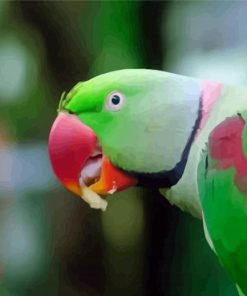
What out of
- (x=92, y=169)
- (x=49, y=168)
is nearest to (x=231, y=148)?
(x=92, y=169)

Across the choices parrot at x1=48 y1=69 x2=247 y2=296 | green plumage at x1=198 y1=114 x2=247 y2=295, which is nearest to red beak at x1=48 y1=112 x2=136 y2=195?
parrot at x1=48 y1=69 x2=247 y2=296

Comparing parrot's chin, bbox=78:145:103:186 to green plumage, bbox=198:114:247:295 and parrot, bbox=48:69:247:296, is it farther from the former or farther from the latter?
green plumage, bbox=198:114:247:295

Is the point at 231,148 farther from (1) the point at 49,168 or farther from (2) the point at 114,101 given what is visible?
(1) the point at 49,168

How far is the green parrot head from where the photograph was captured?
2.01 feet

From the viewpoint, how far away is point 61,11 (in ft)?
2.75

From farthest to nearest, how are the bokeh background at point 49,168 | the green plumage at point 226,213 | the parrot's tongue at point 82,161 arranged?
the bokeh background at point 49,168 → the parrot's tongue at point 82,161 → the green plumage at point 226,213

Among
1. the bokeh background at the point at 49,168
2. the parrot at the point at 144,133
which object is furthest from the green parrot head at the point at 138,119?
the bokeh background at the point at 49,168

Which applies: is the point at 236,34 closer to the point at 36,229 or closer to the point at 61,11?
the point at 61,11

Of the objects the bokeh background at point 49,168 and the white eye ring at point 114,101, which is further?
the bokeh background at point 49,168

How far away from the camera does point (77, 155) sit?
0.63 metres

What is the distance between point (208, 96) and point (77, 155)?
14 centimetres

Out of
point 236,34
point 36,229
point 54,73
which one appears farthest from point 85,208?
point 236,34

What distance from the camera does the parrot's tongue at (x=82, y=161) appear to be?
0.63 meters

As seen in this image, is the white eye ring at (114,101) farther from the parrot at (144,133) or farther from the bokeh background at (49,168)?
the bokeh background at (49,168)
